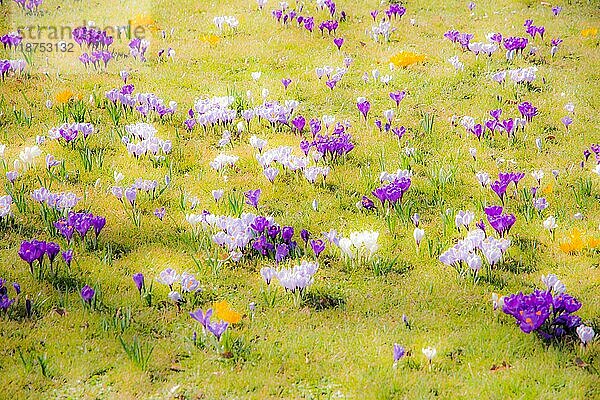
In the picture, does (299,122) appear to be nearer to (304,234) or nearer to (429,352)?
(304,234)

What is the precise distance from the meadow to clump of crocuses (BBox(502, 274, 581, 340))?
16 mm

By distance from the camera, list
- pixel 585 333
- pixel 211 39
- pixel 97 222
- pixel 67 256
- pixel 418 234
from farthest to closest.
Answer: pixel 211 39 < pixel 418 234 < pixel 97 222 < pixel 67 256 < pixel 585 333

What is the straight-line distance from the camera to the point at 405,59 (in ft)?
33.0

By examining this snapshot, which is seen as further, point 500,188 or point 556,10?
point 556,10

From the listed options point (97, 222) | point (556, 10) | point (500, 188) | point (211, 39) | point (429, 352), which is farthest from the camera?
point (556, 10)

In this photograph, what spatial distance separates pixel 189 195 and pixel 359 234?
1933mm

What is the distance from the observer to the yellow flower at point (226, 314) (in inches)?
203

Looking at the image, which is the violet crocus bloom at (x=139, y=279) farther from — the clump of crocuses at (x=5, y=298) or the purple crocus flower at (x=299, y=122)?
the purple crocus flower at (x=299, y=122)

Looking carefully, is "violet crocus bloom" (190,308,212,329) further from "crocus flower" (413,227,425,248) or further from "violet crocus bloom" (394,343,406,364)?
"crocus flower" (413,227,425,248)

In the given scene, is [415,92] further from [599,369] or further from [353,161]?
[599,369]

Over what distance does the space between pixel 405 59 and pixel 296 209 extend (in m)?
4.09

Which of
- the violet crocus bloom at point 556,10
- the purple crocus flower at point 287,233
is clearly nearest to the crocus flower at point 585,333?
the purple crocus flower at point 287,233

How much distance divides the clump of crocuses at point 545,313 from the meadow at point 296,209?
16 millimetres

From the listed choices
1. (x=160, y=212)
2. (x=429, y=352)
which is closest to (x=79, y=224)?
(x=160, y=212)
